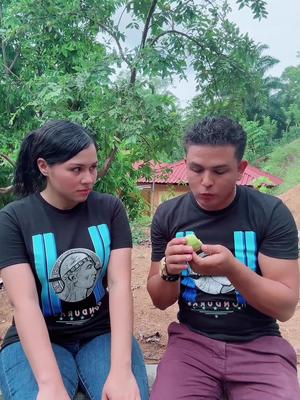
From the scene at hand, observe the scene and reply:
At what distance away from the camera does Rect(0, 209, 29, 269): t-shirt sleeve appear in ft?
5.88

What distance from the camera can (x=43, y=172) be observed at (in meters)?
1.95

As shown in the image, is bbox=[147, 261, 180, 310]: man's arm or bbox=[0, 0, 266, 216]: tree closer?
bbox=[147, 261, 180, 310]: man's arm

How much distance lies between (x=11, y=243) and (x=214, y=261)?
2.80 feet

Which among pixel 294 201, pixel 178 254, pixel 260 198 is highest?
pixel 260 198

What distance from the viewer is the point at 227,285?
188cm

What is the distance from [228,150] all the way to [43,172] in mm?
831

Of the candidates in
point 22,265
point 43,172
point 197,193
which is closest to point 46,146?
point 43,172

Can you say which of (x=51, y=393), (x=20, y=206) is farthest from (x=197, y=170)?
(x=51, y=393)

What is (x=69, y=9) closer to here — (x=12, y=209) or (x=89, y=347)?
(x=12, y=209)

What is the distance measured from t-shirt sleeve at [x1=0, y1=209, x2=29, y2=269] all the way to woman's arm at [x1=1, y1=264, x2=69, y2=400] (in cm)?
3

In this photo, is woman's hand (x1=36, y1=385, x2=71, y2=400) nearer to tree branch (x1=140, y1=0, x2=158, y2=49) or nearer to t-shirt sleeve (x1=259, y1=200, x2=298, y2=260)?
t-shirt sleeve (x1=259, y1=200, x2=298, y2=260)

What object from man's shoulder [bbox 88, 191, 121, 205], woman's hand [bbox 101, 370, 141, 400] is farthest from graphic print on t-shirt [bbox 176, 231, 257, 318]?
man's shoulder [bbox 88, 191, 121, 205]

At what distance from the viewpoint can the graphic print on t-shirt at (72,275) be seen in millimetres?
1843

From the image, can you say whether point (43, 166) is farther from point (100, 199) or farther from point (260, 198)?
point (260, 198)
